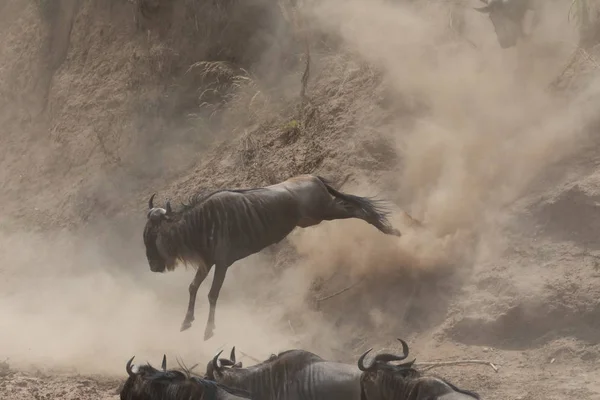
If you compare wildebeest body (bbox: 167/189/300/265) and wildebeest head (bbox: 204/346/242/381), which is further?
wildebeest body (bbox: 167/189/300/265)

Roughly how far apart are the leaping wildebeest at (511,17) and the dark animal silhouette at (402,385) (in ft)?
25.2

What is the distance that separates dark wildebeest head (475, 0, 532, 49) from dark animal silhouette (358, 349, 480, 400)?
7.68 meters

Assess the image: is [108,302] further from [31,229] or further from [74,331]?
[31,229]

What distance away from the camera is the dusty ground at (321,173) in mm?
9047

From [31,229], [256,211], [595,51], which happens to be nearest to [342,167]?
[256,211]

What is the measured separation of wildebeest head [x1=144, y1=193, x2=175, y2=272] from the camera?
948 centimetres

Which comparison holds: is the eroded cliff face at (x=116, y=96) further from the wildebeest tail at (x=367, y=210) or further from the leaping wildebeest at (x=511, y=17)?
the wildebeest tail at (x=367, y=210)

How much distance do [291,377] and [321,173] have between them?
6324 millimetres

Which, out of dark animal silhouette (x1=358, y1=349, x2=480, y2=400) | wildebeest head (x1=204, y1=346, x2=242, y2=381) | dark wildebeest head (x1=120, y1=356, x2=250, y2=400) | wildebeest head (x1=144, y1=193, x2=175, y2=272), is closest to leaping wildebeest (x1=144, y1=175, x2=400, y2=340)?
wildebeest head (x1=144, y1=193, x2=175, y2=272)

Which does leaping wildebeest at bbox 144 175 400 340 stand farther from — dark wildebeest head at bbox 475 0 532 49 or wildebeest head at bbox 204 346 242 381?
dark wildebeest head at bbox 475 0 532 49

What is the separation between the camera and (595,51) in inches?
442

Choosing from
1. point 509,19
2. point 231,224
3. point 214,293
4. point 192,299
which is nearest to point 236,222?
point 231,224

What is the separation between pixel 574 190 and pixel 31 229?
33.4ft

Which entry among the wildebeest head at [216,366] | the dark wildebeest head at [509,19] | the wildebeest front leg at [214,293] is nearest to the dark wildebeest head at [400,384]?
the wildebeest head at [216,366]
